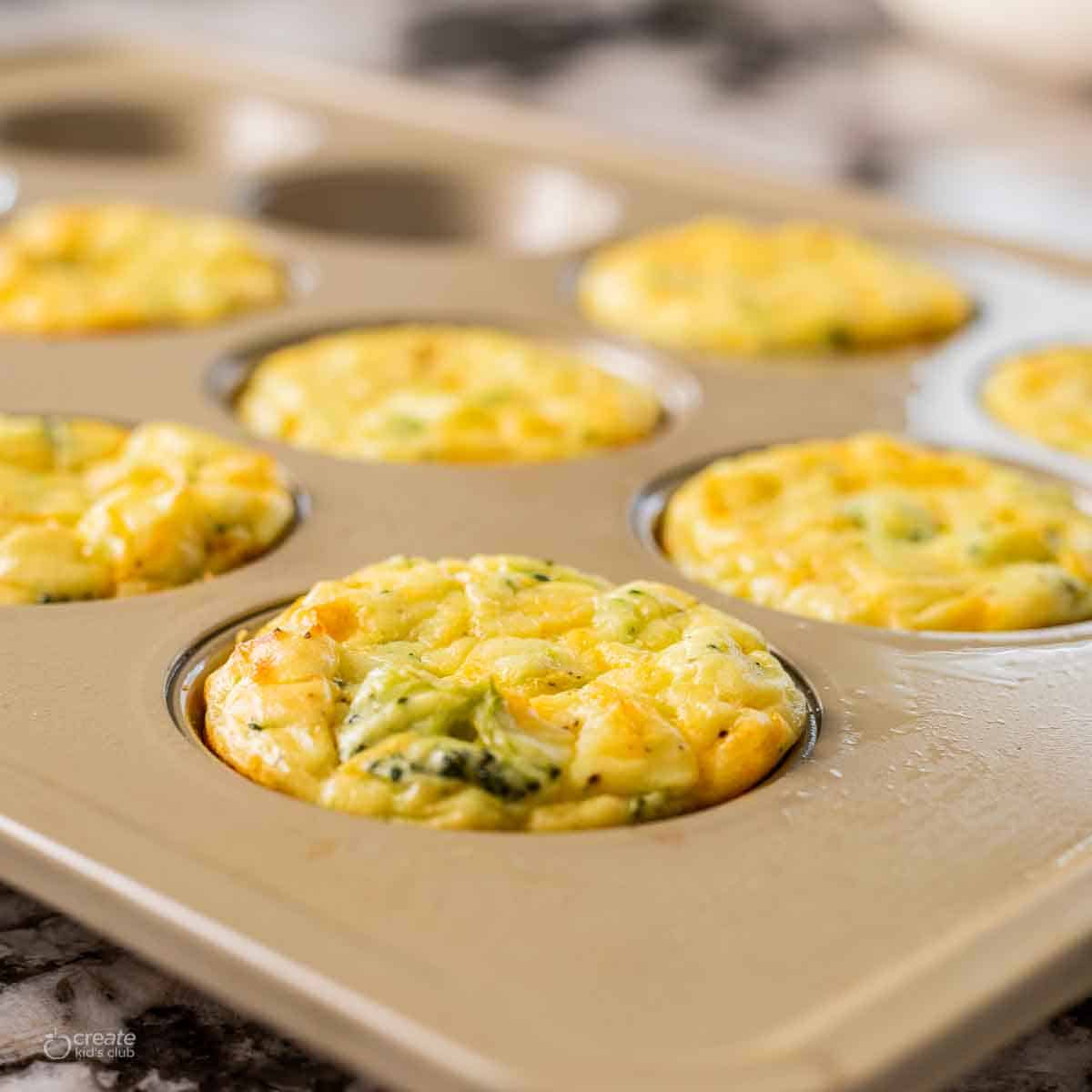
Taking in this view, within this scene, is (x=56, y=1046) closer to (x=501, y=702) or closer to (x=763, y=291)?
(x=501, y=702)

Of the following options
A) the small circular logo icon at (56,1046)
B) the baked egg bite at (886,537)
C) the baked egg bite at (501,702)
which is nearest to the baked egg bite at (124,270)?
the baked egg bite at (886,537)

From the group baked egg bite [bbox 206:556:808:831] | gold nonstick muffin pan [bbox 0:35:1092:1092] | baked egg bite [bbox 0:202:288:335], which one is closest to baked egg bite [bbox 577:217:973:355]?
gold nonstick muffin pan [bbox 0:35:1092:1092]

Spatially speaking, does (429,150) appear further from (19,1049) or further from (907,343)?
(19,1049)

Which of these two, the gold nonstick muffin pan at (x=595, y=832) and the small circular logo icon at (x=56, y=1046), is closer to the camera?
the gold nonstick muffin pan at (x=595, y=832)

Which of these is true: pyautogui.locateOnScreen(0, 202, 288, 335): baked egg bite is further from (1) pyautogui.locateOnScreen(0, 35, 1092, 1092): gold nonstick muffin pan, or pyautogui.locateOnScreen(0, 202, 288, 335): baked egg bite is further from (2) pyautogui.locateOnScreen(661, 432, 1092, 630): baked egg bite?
(2) pyautogui.locateOnScreen(661, 432, 1092, 630): baked egg bite

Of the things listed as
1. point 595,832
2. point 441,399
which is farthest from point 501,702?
point 441,399

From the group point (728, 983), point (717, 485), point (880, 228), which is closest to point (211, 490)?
point (717, 485)

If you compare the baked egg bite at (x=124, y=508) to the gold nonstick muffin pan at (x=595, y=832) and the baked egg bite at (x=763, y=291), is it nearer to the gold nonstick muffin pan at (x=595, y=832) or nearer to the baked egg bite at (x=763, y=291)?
the gold nonstick muffin pan at (x=595, y=832)
